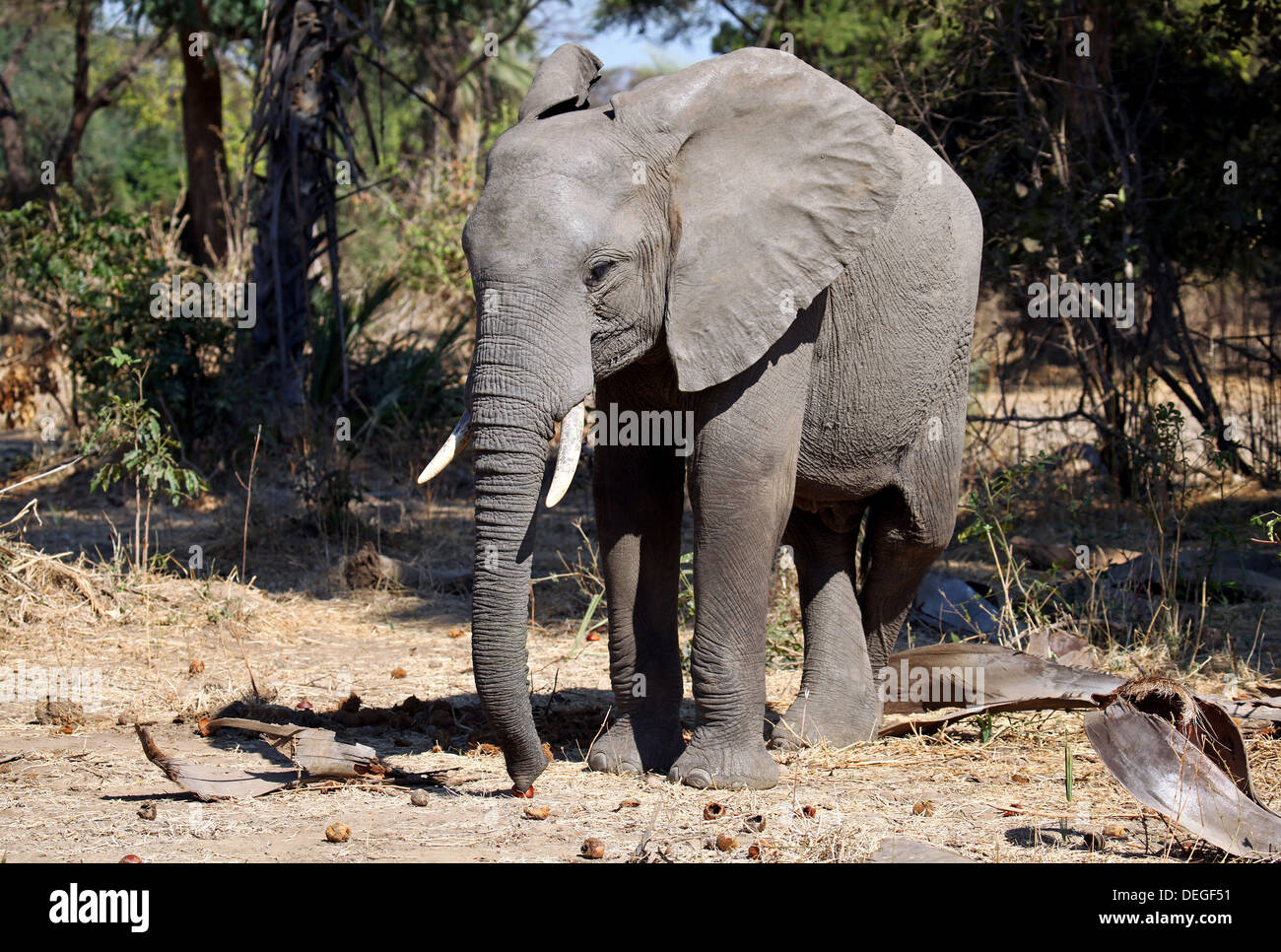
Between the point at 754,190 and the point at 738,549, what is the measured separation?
1.26 metres

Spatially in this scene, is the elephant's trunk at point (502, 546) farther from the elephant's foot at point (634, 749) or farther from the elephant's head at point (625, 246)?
the elephant's foot at point (634, 749)

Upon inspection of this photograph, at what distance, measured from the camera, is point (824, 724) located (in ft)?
18.9

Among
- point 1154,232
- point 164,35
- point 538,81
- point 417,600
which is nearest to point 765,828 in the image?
point 538,81

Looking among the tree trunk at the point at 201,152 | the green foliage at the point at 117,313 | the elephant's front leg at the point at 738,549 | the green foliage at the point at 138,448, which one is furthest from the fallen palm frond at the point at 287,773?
the tree trunk at the point at 201,152

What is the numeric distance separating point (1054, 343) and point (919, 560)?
543 centimetres

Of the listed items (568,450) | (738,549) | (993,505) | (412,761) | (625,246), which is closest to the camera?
(568,450)

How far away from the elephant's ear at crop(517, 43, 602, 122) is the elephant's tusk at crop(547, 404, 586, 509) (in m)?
1.04

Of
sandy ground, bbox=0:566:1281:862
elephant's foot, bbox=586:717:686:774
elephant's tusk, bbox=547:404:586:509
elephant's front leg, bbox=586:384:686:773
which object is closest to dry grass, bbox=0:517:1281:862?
sandy ground, bbox=0:566:1281:862

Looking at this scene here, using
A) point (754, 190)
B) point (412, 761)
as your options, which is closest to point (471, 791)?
point (412, 761)

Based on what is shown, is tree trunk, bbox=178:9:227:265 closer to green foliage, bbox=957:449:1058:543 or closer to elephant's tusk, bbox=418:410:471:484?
green foliage, bbox=957:449:1058:543

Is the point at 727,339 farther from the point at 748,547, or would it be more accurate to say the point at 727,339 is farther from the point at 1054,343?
the point at 1054,343

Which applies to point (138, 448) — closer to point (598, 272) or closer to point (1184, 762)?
point (598, 272)

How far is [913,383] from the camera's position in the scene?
5.45 meters

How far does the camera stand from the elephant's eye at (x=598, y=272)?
4.41 metres
